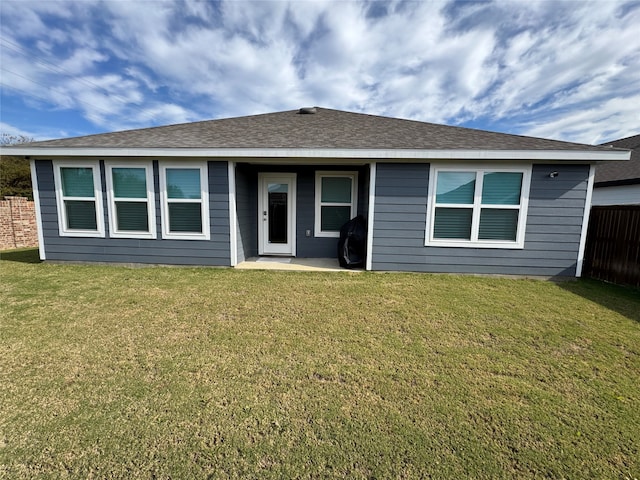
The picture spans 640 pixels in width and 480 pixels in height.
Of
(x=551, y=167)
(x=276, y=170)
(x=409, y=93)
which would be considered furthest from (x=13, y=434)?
(x=409, y=93)

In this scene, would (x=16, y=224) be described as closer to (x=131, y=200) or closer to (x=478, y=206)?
(x=131, y=200)

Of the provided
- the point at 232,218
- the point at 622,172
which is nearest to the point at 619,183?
the point at 622,172

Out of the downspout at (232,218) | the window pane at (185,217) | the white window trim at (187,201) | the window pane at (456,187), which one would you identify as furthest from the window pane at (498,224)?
the window pane at (185,217)

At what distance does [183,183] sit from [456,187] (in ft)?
17.3

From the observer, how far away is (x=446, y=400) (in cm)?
203

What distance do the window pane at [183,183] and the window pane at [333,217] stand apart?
2763 mm

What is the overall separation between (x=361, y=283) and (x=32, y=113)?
2789cm

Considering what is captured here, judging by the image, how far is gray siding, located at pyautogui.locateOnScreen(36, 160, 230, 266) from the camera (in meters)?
5.64

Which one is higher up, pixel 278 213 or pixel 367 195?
pixel 367 195

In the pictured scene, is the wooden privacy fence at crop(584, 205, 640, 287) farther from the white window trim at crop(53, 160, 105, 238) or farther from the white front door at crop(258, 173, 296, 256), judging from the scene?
the white window trim at crop(53, 160, 105, 238)

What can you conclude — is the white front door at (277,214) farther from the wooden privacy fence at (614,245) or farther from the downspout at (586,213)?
the wooden privacy fence at (614,245)

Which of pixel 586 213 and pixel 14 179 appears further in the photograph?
pixel 14 179

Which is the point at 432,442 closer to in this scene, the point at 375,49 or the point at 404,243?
the point at 404,243

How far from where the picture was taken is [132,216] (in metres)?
5.75
